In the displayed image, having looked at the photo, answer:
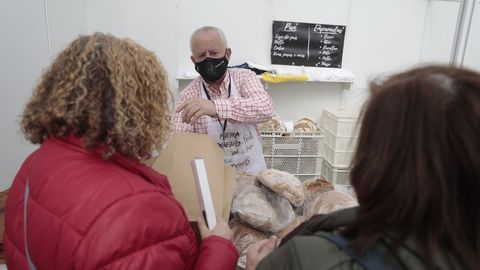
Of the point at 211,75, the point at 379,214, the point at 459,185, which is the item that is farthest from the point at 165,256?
the point at 211,75

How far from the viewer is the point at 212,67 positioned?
1.53 meters

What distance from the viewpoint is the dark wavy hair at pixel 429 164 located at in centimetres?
42

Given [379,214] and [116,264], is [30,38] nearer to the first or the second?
[116,264]

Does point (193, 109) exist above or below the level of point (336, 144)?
above

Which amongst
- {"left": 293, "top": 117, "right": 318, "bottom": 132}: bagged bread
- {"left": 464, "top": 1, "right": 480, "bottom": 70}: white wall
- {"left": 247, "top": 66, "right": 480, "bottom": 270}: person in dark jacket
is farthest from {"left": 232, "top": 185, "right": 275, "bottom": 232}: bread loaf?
{"left": 293, "top": 117, "right": 318, "bottom": 132}: bagged bread

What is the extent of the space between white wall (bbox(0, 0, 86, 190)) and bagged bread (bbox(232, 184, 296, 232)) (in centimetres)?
162

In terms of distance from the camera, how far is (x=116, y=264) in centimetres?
58

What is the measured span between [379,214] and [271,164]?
2182 millimetres

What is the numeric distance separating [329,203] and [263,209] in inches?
7.6

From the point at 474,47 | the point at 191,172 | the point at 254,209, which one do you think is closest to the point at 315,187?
the point at 254,209

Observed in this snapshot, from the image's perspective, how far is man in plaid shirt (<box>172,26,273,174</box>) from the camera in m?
1.45

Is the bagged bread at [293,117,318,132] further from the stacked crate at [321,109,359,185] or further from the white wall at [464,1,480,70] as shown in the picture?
the white wall at [464,1,480,70]

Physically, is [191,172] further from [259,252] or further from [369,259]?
[369,259]

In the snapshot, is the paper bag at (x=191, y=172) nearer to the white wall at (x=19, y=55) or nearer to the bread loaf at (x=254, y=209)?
the bread loaf at (x=254, y=209)
